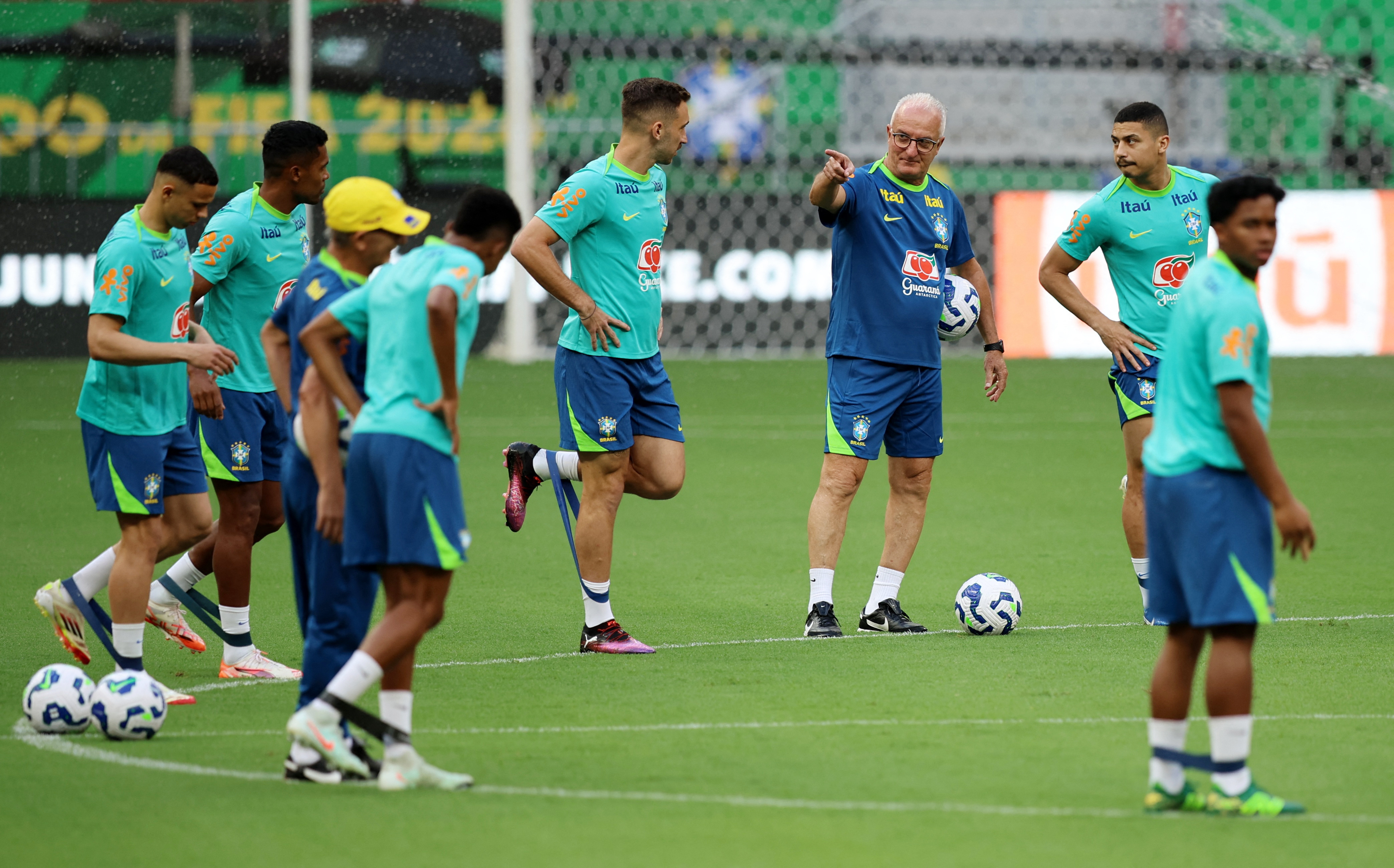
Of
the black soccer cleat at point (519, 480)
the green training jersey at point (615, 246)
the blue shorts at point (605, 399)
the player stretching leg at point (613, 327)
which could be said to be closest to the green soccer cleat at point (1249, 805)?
the player stretching leg at point (613, 327)

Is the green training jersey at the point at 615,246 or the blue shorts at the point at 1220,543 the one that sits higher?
the green training jersey at the point at 615,246

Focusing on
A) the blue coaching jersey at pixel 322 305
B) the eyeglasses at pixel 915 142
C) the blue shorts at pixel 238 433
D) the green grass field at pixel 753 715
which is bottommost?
the green grass field at pixel 753 715

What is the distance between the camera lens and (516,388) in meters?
17.9

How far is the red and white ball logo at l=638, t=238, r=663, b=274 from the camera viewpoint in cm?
761

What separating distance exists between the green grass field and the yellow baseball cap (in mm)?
1662

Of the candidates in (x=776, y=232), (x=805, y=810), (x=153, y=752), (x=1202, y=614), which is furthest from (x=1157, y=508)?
(x=776, y=232)

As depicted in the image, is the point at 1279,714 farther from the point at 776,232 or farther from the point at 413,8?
the point at 413,8

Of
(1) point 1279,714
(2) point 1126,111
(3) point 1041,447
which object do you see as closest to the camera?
(1) point 1279,714

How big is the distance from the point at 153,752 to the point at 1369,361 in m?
17.7

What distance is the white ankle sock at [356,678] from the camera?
4973 mm

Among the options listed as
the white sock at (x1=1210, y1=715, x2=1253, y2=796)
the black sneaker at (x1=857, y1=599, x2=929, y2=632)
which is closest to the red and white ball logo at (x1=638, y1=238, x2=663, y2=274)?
the black sneaker at (x1=857, y1=599, x2=929, y2=632)

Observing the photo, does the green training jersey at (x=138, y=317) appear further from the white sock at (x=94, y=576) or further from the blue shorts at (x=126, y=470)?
the white sock at (x=94, y=576)

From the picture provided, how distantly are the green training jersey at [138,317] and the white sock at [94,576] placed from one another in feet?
2.21

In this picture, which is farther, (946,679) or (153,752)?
(946,679)
